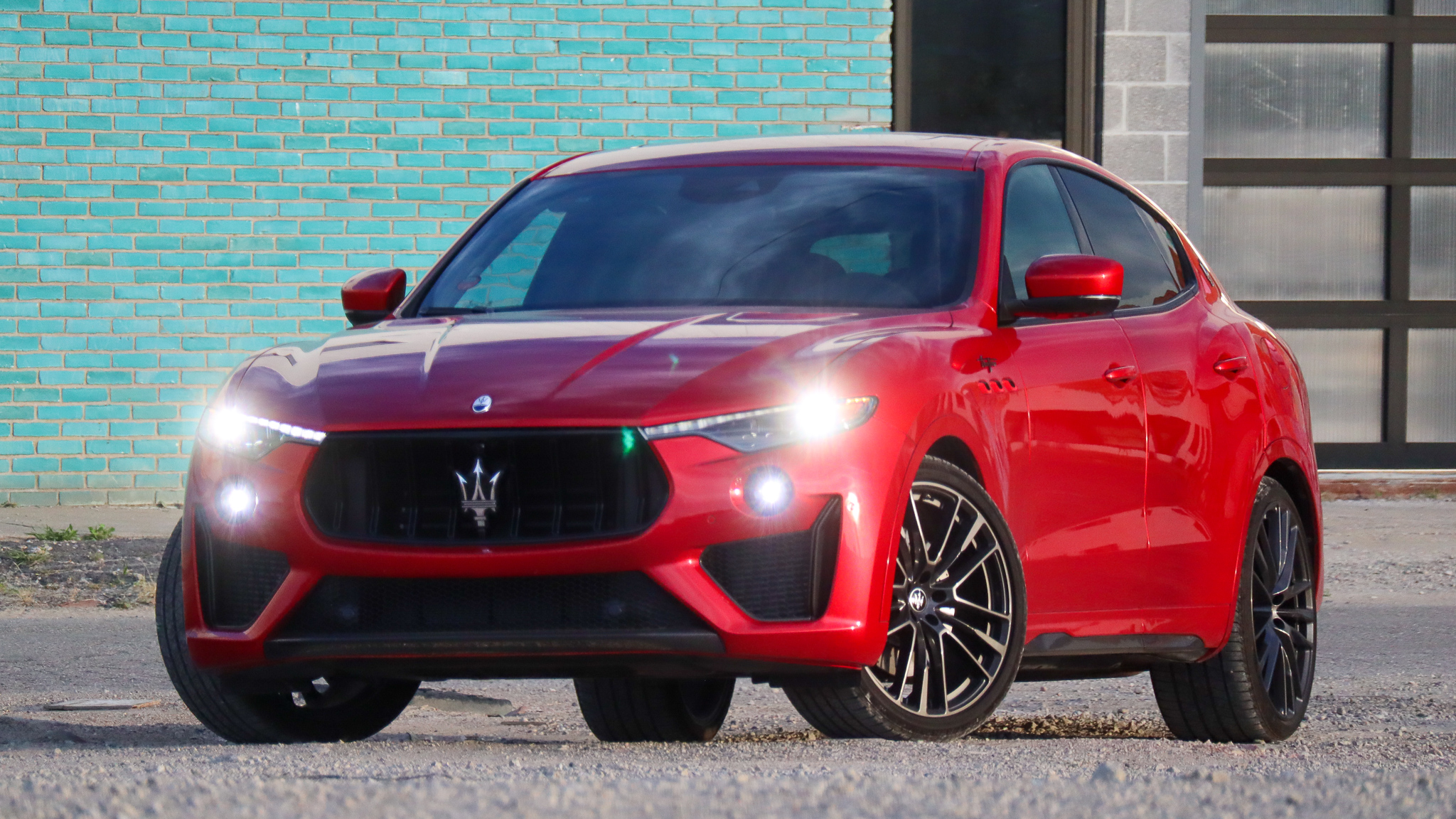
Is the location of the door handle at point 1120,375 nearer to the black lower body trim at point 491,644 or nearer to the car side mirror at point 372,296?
the black lower body trim at point 491,644

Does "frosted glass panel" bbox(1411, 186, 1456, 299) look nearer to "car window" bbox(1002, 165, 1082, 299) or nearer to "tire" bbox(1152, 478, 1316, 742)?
"tire" bbox(1152, 478, 1316, 742)

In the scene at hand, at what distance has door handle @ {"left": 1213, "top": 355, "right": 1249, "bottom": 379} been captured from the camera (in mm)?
5789

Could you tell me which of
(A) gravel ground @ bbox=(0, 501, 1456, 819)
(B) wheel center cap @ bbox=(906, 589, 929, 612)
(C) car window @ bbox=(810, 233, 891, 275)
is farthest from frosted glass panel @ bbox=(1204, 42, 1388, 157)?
(B) wheel center cap @ bbox=(906, 589, 929, 612)

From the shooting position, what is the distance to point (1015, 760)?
173 inches

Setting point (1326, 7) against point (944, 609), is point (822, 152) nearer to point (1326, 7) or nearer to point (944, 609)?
point (944, 609)

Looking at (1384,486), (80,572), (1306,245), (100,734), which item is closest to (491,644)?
(100,734)

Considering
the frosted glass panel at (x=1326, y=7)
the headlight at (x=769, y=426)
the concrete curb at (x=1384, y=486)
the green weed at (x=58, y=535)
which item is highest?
the frosted glass panel at (x=1326, y=7)

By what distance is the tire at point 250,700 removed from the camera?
15.6 ft

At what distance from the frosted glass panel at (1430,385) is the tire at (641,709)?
10344mm

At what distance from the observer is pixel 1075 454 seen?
201 inches

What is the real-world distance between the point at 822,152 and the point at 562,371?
157 centimetres

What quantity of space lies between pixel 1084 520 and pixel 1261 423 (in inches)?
41.3

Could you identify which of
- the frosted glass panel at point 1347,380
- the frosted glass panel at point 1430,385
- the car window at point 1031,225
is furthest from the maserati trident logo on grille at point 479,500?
the frosted glass panel at point 1430,385

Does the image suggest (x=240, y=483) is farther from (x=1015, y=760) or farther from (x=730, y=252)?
(x=1015, y=760)
